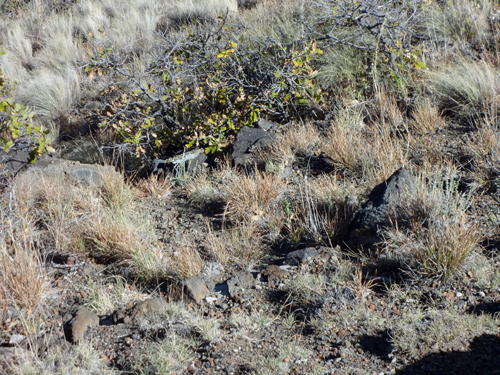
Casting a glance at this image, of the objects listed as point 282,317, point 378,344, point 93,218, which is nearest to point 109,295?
point 93,218

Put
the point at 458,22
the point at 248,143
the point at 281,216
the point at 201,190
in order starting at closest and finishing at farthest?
the point at 281,216
the point at 201,190
the point at 248,143
the point at 458,22

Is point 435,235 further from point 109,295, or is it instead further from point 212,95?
point 212,95

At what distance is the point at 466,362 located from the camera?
2.76 metres

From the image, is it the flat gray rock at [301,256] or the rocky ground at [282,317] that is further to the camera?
the flat gray rock at [301,256]

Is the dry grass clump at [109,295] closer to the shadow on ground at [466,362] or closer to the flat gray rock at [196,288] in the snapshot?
the flat gray rock at [196,288]

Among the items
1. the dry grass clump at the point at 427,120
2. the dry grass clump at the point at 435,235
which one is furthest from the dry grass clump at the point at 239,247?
the dry grass clump at the point at 427,120

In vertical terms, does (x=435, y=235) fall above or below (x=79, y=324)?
above

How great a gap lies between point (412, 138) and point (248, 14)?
18.8ft

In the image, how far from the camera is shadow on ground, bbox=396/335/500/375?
271 cm

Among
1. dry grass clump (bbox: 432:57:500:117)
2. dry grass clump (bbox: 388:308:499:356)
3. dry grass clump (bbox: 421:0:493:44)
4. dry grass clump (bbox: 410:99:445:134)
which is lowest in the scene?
dry grass clump (bbox: 388:308:499:356)

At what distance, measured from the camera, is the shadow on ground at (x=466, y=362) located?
2.71 meters

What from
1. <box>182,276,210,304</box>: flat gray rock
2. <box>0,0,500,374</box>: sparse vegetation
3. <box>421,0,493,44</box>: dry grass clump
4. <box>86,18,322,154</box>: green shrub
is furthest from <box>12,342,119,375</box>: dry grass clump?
<box>421,0,493,44</box>: dry grass clump

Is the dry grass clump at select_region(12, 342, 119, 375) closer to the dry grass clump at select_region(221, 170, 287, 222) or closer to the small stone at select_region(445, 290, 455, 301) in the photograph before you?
the dry grass clump at select_region(221, 170, 287, 222)

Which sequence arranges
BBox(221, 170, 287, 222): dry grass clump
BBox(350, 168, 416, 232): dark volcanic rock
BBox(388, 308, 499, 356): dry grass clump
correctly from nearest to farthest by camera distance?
BBox(388, 308, 499, 356): dry grass clump
BBox(350, 168, 416, 232): dark volcanic rock
BBox(221, 170, 287, 222): dry grass clump
